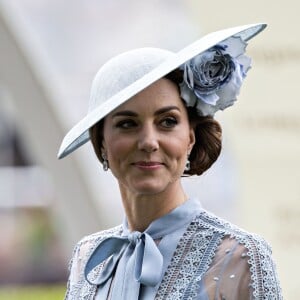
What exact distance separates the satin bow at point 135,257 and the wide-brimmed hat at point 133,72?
0.70 ft

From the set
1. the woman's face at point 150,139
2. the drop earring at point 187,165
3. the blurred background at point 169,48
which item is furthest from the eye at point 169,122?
the blurred background at point 169,48

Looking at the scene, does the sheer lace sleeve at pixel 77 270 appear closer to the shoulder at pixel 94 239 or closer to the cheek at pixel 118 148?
the shoulder at pixel 94 239

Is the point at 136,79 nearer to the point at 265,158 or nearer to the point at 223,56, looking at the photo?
the point at 223,56

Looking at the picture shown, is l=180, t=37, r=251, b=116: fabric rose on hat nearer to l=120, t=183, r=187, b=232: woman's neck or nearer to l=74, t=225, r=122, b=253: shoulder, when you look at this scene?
l=120, t=183, r=187, b=232: woman's neck

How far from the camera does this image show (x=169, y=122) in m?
2.58

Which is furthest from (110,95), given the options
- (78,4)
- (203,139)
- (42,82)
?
(78,4)

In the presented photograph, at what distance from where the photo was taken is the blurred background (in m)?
6.16

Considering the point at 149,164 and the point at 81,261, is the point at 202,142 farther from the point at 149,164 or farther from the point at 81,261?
the point at 81,261

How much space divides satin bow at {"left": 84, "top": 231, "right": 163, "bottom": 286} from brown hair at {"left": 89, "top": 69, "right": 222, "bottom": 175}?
0.56 feet

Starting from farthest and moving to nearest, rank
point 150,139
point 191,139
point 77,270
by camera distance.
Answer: point 77,270
point 191,139
point 150,139

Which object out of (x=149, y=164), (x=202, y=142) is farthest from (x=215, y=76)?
(x=149, y=164)

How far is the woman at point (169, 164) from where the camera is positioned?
8.36 ft

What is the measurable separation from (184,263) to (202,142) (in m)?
0.25

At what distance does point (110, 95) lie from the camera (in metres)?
2.59
